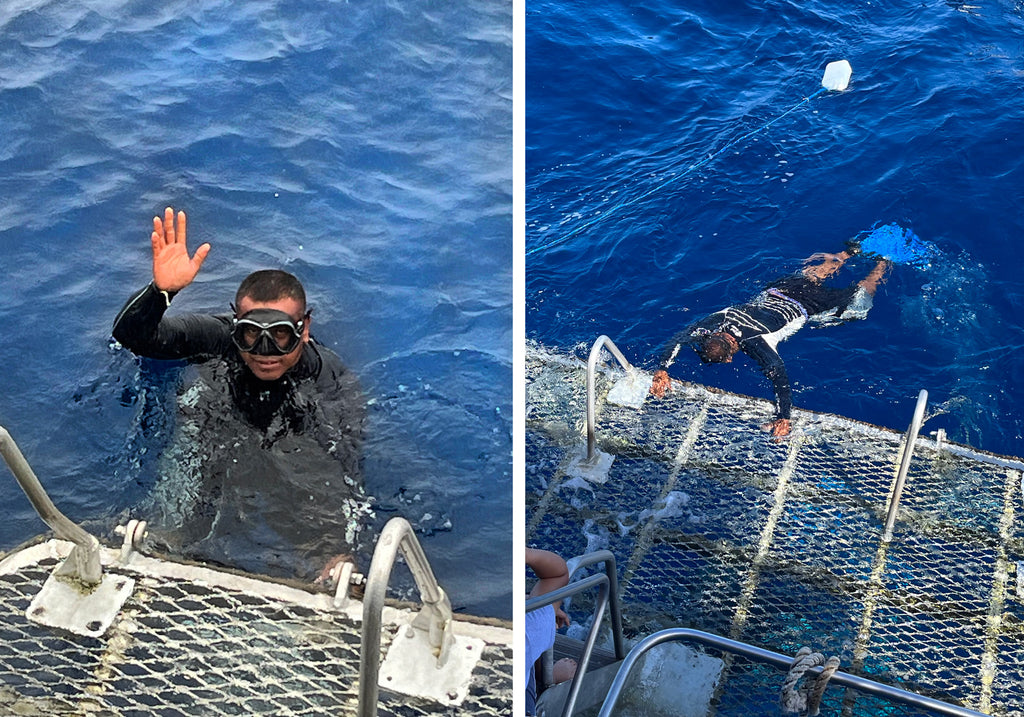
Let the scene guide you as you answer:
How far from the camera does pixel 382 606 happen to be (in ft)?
4.88

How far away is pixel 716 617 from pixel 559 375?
217 centimetres

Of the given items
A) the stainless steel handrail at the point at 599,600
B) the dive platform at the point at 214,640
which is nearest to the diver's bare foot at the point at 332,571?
the dive platform at the point at 214,640

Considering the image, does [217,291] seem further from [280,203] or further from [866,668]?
[866,668]

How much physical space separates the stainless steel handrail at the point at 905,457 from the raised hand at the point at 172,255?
3596 millimetres

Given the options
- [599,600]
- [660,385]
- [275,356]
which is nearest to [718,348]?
[660,385]

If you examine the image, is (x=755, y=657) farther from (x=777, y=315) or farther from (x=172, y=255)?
(x=777, y=315)

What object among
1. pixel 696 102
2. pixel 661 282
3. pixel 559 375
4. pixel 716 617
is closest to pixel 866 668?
pixel 716 617

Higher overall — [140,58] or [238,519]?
[140,58]

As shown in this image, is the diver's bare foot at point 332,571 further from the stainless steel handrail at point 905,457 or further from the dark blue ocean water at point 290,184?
the stainless steel handrail at point 905,457

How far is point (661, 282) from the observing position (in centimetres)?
845

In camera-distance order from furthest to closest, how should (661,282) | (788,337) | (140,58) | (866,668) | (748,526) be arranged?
(661,282), (788,337), (748,526), (866,668), (140,58)

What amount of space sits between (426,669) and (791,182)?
8258mm

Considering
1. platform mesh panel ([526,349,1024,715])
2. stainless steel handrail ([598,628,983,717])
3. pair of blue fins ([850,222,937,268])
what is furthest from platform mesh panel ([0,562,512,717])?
pair of blue fins ([850,222,937,268])

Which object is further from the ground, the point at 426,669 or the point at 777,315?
the point at 777,315
